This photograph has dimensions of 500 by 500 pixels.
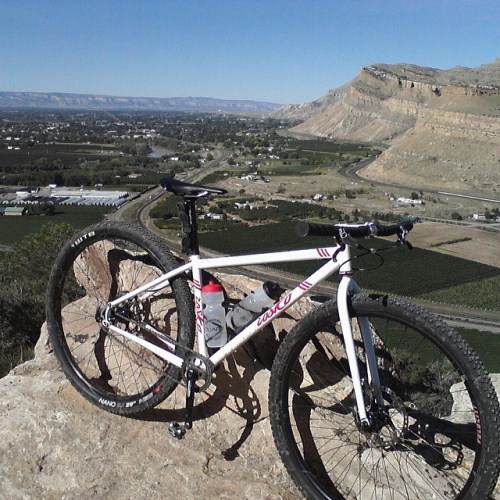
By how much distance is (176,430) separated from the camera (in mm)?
3828

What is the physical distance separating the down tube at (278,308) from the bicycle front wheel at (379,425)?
0.19 m

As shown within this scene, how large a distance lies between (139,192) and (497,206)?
45348 mm

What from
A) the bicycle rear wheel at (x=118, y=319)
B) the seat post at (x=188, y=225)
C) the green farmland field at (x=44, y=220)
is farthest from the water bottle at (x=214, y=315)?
the green farmland field at (x=44, y=220)

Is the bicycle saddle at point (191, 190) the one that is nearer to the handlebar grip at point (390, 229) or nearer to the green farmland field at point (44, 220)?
Result: the handlebar grip at point (390, 229)

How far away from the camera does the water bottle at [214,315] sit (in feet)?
12.3

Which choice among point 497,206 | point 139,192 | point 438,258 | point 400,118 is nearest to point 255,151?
point 400,118

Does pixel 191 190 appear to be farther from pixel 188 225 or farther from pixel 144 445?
pixel 144 445

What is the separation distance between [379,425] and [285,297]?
971 mm

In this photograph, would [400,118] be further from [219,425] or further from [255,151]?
[219,425]

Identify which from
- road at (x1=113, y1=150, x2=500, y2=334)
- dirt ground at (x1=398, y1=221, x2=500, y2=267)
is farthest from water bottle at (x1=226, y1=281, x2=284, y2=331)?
dirt ground at (x1=398, y1=221, x2=500, y2=267)

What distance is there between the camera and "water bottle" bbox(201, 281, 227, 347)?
3748 millimetres

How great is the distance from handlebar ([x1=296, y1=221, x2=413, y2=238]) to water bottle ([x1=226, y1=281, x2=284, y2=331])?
563 millimetres

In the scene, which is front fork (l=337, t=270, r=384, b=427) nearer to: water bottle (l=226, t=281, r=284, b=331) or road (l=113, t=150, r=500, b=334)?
road (l=113, t=150, r=500, b=334)

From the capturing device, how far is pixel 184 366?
3.80m
